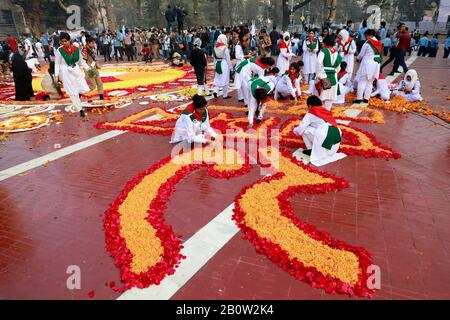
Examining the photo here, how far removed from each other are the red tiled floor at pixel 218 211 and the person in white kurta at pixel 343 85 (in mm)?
2944

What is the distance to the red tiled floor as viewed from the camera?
309 centimetres

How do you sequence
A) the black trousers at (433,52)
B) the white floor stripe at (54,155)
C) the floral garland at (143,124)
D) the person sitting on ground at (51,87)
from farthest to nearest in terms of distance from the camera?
the black trousers at (433,52)
the person sitting on ground at (51,87)
the floral garland at (143,124)
the white floor stripe at (54,155)

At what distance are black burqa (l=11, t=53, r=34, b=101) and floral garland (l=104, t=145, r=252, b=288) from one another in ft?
26.6

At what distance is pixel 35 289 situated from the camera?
10.2ft

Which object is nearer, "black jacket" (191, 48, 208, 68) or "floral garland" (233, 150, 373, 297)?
"floral garland" (233, 150, 373, 297)

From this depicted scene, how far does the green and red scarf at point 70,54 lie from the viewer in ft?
26.9

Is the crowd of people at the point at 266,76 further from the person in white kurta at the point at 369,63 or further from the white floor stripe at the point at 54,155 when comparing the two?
the white floor stripe at the point at 54,155

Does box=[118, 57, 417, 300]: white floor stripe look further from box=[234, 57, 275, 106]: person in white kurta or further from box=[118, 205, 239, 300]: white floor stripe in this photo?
box=[234, 57, 275, 106]: person in white kurta

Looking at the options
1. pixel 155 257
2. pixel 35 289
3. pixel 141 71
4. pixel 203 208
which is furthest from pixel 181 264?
pixel 141 71

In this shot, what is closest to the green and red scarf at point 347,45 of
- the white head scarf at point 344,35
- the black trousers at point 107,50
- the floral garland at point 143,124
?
the white head scarf at point 344,35

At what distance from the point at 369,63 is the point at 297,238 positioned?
6.87m

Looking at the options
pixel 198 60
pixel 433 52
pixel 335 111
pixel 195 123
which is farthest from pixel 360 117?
pixel 433 52

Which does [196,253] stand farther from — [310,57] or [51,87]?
[310,57]

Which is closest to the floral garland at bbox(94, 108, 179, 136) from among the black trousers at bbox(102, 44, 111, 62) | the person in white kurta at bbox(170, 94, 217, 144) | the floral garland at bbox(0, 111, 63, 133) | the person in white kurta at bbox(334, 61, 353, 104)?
the person in white kurta at bbox(170, 94, 217, 144)
